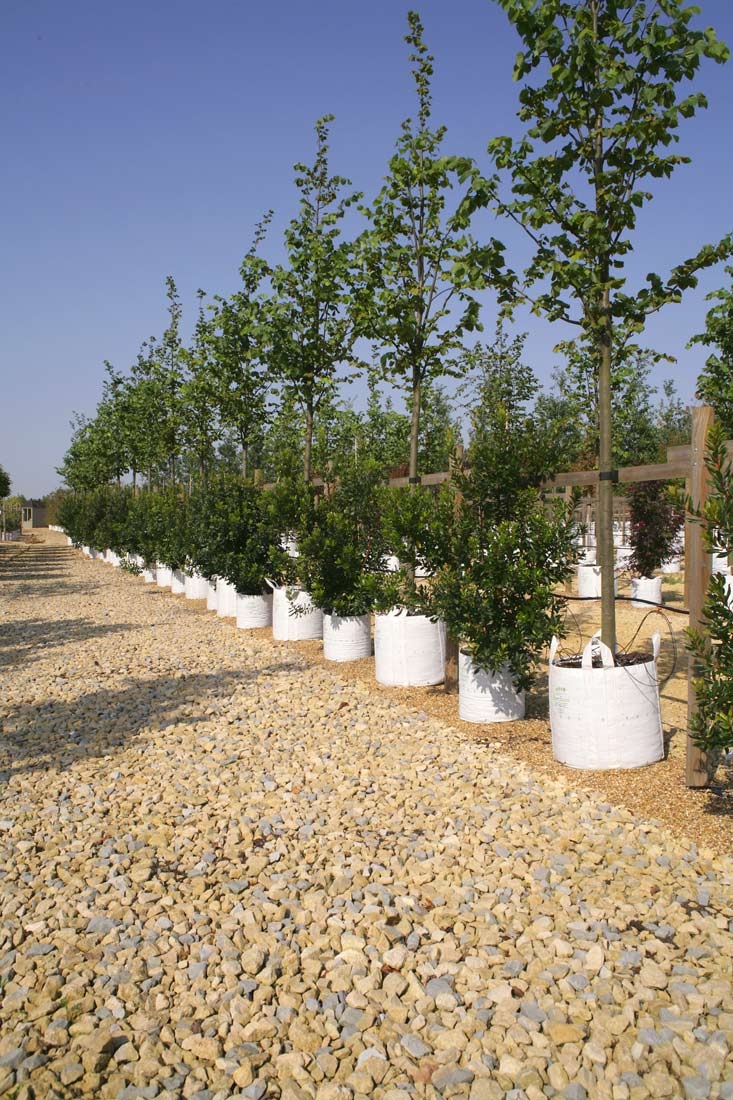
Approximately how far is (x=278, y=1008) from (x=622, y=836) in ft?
6.33

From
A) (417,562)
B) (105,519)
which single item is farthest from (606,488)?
(105,519)

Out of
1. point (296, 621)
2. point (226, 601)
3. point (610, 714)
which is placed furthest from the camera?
point (226, 601)

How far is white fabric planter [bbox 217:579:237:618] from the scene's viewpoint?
12047 mm

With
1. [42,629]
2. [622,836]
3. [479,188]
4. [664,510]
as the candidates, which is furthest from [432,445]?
[622,836]

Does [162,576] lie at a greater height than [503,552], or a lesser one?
lesser

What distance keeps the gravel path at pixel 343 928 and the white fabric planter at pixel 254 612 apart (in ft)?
16.3

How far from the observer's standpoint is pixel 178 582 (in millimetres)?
16297

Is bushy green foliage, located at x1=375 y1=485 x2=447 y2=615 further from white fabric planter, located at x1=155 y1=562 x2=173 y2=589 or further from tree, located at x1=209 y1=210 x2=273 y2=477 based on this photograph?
white fabric planter, located at x1=155 y1=562 x2=173 y2=589

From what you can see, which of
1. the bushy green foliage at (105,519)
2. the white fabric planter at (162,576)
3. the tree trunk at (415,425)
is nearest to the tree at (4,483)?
the bushy green foliage at (105,519)

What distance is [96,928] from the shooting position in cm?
314

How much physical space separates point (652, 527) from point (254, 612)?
7228 mm

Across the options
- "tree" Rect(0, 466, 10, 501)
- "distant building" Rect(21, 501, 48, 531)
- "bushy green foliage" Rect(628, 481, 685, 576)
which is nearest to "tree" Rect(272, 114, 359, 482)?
"bushy green foliage" Rect(628, 481, 685, 576)

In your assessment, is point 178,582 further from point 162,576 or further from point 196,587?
point 162,576

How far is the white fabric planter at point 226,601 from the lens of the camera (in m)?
12.0
